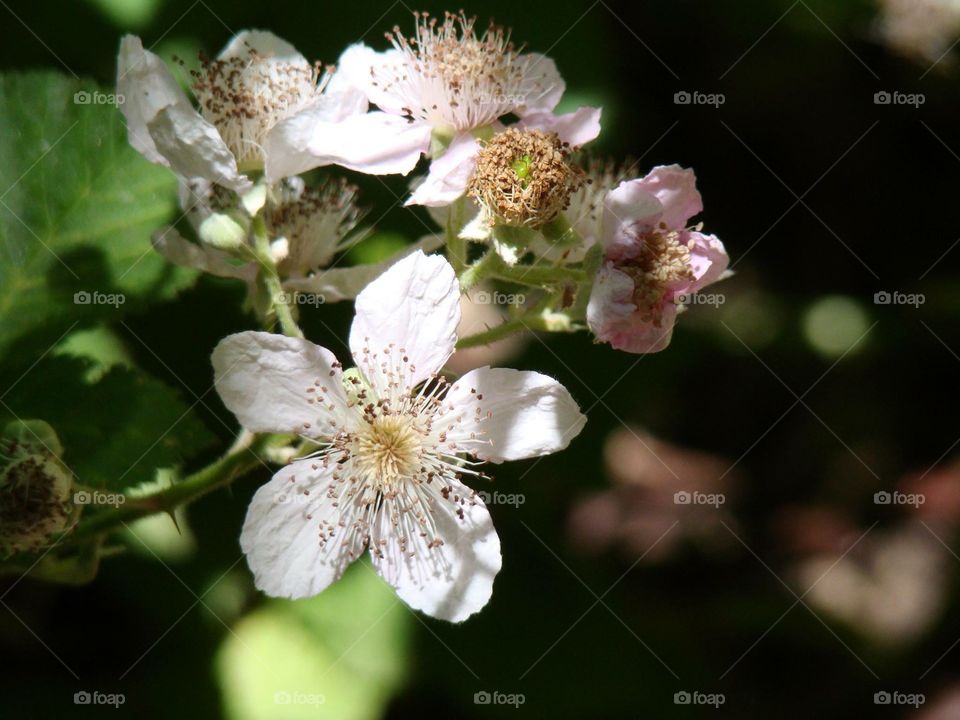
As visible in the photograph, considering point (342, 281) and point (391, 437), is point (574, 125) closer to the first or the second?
point (342, 281)

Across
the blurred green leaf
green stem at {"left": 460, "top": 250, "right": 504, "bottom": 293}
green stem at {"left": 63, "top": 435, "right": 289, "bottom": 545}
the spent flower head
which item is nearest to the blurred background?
the blurred green leaf

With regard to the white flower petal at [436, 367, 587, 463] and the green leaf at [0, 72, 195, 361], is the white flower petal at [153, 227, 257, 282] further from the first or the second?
the white flower petal at [436, 367, 587, 463]

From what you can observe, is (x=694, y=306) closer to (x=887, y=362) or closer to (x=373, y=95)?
(x=887, y=362)

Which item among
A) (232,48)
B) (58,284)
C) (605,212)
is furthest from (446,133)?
(58,284)

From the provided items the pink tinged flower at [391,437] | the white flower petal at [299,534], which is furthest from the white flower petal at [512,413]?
the white flower petal at [299,534]

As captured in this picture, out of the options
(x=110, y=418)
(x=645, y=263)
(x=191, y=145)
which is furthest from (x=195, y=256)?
(x=645, y=263)

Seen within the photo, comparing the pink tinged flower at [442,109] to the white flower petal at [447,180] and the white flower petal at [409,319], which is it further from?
the white flower petal at [409,319]
